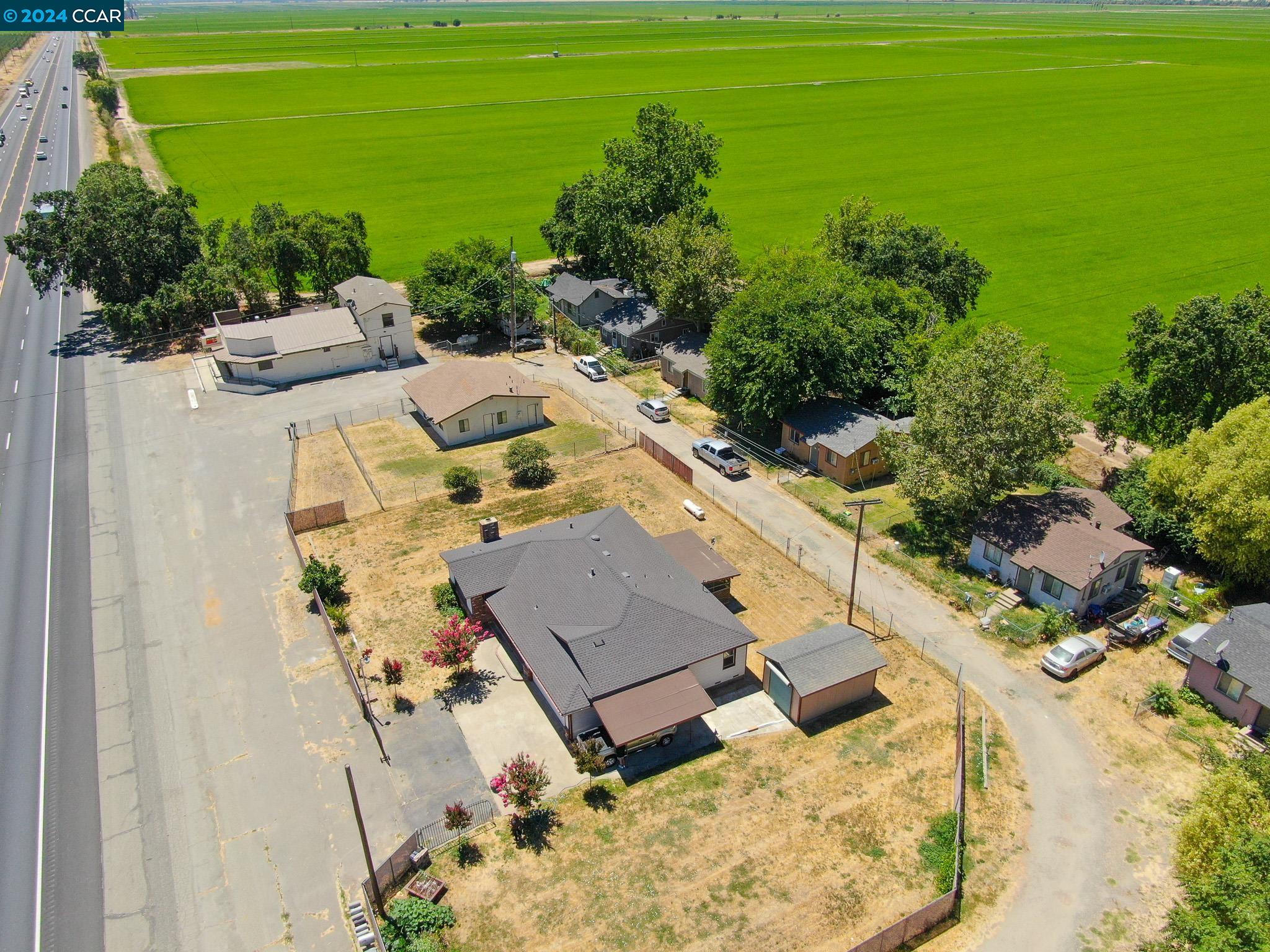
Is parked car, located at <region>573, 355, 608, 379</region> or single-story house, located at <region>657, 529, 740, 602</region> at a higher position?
parked car, located at <region>573, 355, 608, 379</region>

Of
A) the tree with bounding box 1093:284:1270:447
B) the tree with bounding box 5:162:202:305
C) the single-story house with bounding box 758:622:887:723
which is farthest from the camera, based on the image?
the tree with bounding box 5:162:202:305

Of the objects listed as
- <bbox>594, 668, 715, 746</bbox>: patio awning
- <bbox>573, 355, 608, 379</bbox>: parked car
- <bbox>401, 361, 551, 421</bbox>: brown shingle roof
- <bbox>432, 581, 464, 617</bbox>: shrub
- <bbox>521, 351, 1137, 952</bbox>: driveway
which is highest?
<bbox>401, 361, 551, 421</bbox>: brown shingle roof

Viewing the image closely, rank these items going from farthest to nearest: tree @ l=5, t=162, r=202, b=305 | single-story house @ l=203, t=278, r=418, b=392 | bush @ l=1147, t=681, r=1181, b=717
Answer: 1. tree @ l=5, t=162, r=202, b=305
2. single-story house @ l=203, t=278, r=418, b=392
3. bush @ l=1147, t=681, r=1181, b=717

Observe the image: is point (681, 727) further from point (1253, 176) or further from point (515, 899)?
point (1253, 176)

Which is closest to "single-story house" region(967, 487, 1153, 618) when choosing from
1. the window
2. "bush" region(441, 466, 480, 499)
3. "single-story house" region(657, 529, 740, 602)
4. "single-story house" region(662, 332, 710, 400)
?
the window

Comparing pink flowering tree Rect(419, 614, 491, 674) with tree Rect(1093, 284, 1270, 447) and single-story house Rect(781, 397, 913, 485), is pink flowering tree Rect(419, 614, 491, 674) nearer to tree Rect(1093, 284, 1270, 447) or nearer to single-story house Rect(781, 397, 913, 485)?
single-story house Rect(781, 397, 913, 485)

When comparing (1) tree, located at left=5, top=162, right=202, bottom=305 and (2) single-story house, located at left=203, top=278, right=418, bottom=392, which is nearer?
(2) single-story house, located at left=203, top=278, right=418, bottom=392

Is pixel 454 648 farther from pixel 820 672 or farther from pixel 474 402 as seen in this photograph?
pixel 474 402

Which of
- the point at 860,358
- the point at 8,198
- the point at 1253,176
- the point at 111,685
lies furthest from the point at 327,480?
the point at 1253,176
